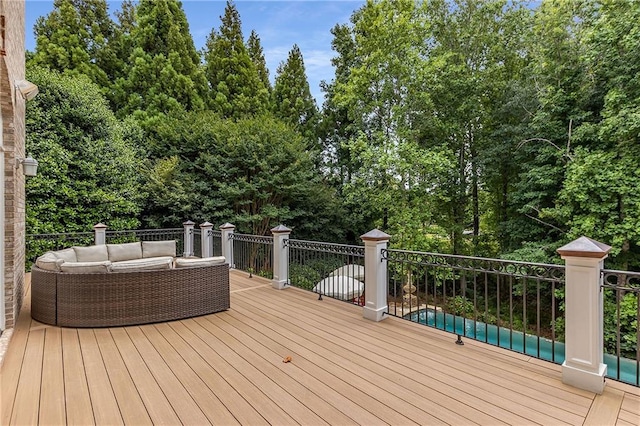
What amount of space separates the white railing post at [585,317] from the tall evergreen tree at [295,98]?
13309mm

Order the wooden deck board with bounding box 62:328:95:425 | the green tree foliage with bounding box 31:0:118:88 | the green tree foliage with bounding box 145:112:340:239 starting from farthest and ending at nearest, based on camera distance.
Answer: the green tree foliage with bounding box 31:0:118:88 < the green tree foliage with bounding box 145:112:340:239 < the wooden deck board with bounding box 62:328:95:425

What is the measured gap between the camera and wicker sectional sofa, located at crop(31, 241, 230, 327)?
383 centimetres

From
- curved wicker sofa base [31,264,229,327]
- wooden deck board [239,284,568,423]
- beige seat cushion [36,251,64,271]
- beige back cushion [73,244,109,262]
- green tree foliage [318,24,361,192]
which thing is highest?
green tree foliage [318,24,361,192]

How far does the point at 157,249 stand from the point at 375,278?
4852 mm

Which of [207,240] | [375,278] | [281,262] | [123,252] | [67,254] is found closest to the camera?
[375,278]

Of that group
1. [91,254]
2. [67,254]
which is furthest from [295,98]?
[67,254]

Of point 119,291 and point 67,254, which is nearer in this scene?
point 119,291

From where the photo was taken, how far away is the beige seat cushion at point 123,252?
6137 mm

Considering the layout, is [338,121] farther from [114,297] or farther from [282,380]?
[282,380]

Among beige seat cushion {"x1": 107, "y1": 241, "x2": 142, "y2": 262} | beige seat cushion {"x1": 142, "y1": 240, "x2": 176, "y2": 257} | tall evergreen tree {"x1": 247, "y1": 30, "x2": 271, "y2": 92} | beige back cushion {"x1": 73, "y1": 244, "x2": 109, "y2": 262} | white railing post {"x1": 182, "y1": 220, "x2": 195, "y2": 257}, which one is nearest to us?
beige back cushion {"x1": 73, "y1": 244, "x2": 109, "y2": 262}

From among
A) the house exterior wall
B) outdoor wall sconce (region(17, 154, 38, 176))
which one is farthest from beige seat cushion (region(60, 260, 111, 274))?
outdoor wall sconce (region(17, 154, 38, 176))

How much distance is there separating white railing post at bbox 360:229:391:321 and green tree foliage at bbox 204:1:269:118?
11821 millimetres

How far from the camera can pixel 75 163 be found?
884cm

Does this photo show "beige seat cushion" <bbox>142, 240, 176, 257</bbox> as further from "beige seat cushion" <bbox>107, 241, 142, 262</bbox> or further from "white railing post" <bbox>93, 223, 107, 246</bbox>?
"white railing post" <bbox>93, 223, 107, 246</bbox>
